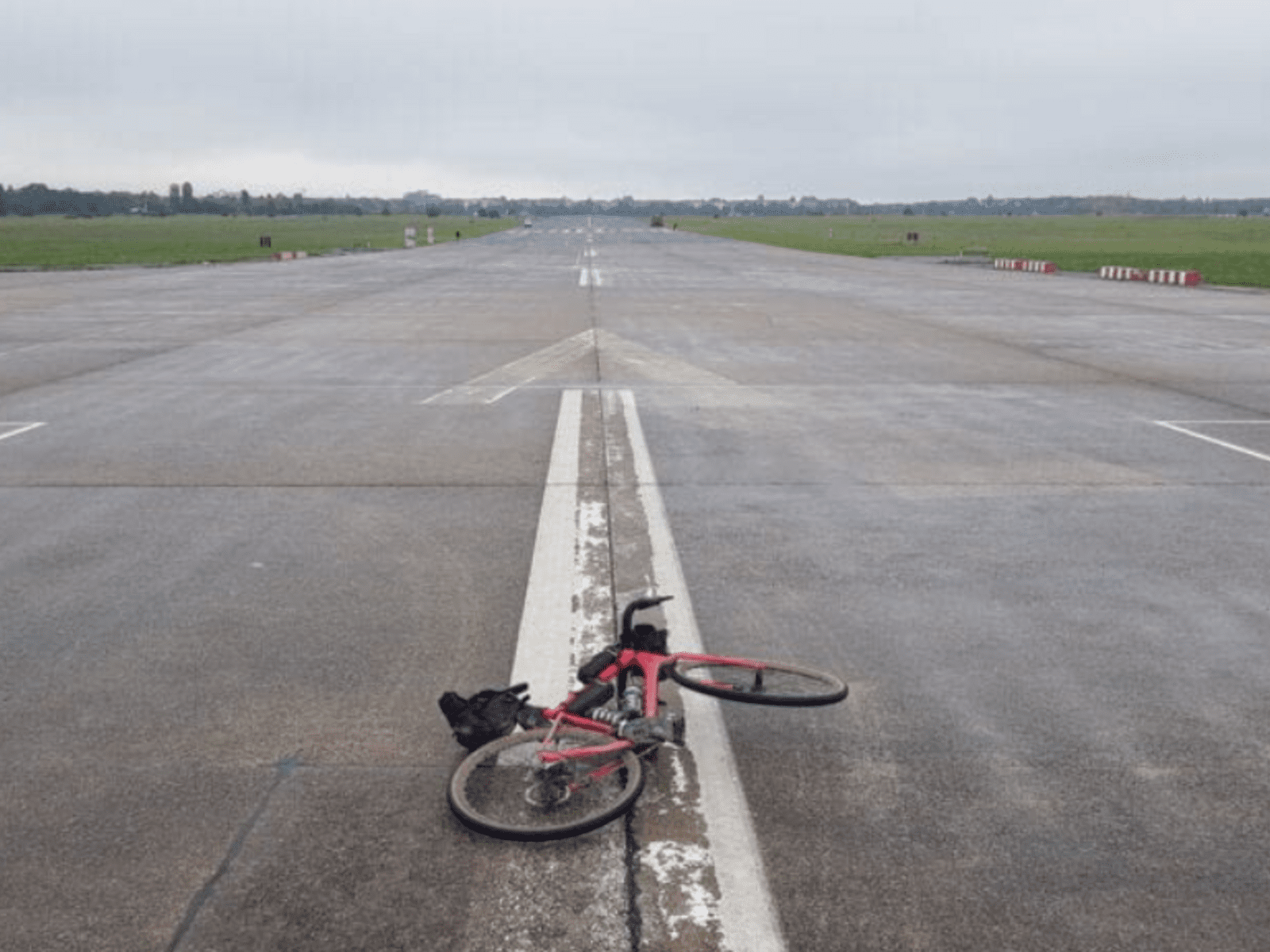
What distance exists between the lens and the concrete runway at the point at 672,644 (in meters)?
3.55

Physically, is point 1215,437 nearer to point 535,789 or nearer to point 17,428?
point 535,789

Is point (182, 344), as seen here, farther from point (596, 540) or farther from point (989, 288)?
point (989, 288)

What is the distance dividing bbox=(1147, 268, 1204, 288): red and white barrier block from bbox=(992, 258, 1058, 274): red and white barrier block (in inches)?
245

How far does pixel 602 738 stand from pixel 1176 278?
129 feet

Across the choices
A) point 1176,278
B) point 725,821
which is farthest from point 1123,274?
point 725,821

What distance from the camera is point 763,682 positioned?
16.4 feet

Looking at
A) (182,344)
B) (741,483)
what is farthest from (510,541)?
(182,344)

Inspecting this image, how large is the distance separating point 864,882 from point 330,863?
1.82 m

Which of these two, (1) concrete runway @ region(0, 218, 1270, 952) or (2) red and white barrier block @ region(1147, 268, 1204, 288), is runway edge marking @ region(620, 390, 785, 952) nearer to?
(1) concrete runway @ region(0, 218, 1270, 952)

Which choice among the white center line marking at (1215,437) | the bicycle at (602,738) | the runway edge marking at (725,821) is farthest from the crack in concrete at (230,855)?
the white center line marking at (1215,437)

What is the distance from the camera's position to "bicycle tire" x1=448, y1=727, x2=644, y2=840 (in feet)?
12.8

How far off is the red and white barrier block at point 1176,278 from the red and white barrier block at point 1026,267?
623cm

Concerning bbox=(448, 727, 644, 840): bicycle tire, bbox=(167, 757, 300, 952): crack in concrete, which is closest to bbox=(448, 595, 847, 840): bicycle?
bbox=(448, 727, 644, 840): bicycle tire

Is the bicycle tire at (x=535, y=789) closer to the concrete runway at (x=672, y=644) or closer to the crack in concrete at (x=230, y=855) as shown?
the concrete runway at (x=672, y=644)
